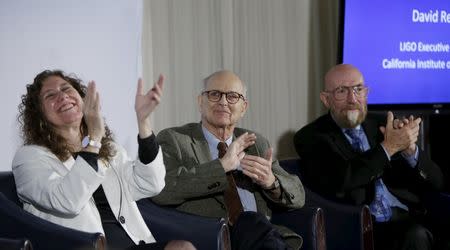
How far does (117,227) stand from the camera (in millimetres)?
3588

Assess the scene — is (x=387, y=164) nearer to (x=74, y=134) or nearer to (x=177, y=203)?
(x=177, y=203)

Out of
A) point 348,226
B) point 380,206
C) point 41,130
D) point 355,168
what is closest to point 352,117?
point 355,168

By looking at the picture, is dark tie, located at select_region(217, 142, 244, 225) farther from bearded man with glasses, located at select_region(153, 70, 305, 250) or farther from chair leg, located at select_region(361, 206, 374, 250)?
chair leg, located at select_region(361, 206, 374, 250)

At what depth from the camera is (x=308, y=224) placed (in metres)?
4.01

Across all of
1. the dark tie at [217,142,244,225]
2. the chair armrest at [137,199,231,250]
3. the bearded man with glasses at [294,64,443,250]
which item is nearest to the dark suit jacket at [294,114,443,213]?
the bearded man with glasses at [294,64,443,250]

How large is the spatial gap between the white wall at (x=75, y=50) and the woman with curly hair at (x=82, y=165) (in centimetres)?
62

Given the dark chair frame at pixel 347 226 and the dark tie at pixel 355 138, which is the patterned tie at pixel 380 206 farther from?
the dark chair frame at pixel 347 226

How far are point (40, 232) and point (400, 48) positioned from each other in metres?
3.42

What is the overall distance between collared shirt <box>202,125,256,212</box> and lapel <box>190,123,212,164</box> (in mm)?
29

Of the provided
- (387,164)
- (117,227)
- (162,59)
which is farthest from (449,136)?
(117,227)

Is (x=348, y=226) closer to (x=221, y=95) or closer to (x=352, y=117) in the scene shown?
(x=352, y=117)

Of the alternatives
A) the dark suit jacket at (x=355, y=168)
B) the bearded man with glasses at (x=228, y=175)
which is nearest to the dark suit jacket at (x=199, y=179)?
the bearded man with glasses at (x=228, y=175)

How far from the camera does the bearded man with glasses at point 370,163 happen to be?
14.0ft

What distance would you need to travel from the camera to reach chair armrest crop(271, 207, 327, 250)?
3.99m
